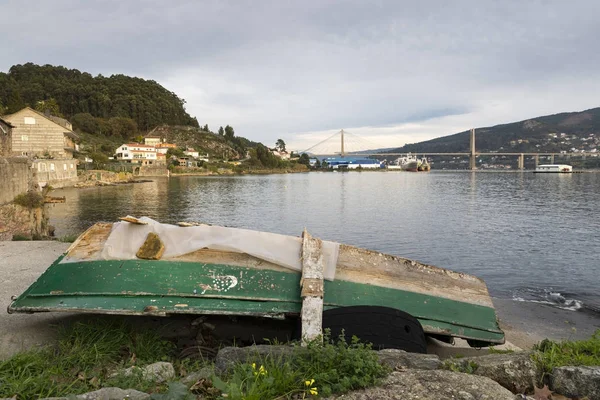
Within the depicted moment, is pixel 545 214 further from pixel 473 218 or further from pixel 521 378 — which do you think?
pixel 521 378


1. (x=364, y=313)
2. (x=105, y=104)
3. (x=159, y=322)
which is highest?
(x=105, y=104)

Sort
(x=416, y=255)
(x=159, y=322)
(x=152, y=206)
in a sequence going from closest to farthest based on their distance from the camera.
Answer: (x=159, y=322), (x=416, y=255), (x=152, y=206)

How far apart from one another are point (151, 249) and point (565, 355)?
4.78 metres

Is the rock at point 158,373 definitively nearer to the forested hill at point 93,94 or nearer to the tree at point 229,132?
the forested hill at point 93,94

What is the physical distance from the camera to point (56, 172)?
50.2 metres

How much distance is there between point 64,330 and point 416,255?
47.4 ft

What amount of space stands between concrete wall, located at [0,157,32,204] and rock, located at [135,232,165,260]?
16.2 meters

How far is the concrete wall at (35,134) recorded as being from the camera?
5294 centimetres

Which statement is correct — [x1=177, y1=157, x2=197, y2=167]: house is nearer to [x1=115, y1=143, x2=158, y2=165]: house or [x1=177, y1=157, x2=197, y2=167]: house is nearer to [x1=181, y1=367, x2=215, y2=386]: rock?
[x1=115, y1=143, x2=158, y2=165]: house

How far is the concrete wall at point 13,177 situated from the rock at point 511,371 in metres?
20.1

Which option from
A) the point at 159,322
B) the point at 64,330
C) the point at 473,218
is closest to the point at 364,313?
the point at 159,322

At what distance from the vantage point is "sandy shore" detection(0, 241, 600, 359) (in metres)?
5.10

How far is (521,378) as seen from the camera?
348 cm

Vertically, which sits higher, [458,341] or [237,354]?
[237,354]
